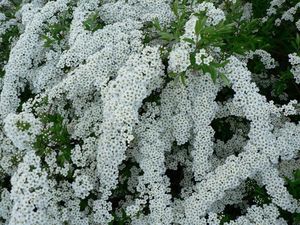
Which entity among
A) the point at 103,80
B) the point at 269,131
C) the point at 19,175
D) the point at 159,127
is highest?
the point at 103,80

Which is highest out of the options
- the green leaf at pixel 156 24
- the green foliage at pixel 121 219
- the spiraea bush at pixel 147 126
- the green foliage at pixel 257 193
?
the green leaf at pixel 156 24

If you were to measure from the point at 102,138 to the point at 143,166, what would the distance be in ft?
2.03

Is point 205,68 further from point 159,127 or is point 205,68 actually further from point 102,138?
point 102,138

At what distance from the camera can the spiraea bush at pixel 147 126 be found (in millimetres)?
4680

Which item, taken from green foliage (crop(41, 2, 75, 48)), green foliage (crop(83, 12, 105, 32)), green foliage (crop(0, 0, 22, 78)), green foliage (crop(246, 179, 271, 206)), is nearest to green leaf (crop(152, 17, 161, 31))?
green foliage (crop(83, 12, 105, 32))

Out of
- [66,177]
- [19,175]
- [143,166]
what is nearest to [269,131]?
[143,166]

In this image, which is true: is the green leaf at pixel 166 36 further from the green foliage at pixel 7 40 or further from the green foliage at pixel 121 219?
the green foliage at pixel 7 40

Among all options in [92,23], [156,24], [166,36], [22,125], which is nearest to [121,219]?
[22,125]

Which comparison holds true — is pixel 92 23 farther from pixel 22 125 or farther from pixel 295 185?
pixel 295 185

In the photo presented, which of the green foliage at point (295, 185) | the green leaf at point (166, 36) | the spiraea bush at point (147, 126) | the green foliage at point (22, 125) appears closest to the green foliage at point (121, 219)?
the spiraea bush at point (147, 126)

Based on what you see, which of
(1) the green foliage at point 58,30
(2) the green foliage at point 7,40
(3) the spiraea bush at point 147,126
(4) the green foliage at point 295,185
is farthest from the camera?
(2) the green foliage at point 7,40

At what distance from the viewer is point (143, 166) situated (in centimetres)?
502

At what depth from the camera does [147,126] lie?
509cm

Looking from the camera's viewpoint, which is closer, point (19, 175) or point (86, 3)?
point (19, 175)
